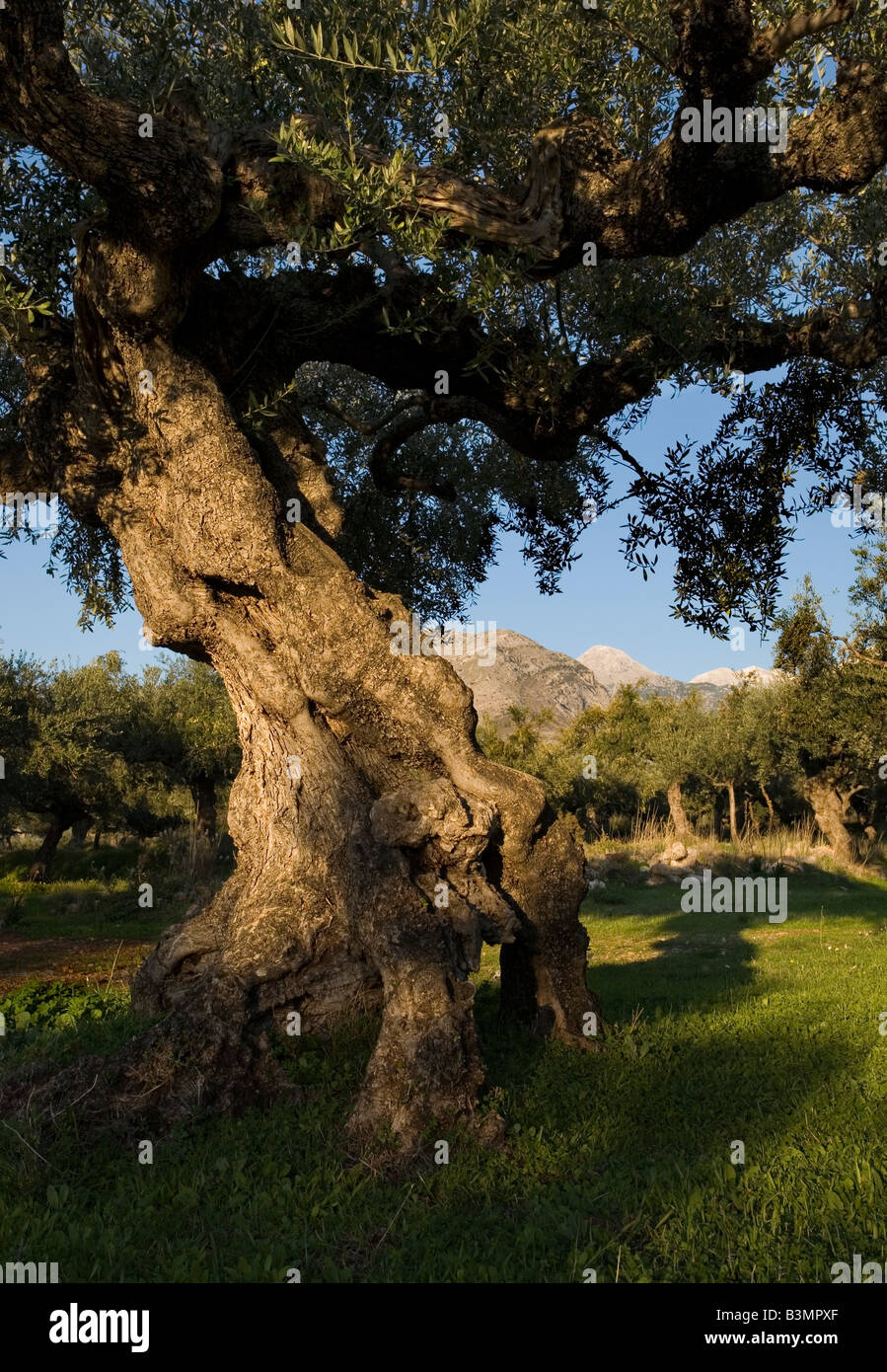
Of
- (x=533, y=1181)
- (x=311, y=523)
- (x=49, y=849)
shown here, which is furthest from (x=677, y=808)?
(x=533, y=1181)

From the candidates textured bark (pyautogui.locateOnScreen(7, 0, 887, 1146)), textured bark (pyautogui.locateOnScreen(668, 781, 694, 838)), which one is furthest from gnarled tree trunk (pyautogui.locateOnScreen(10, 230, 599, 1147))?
textured bark (pyautogui.locateOnScreen(668, 781, 694, 838))

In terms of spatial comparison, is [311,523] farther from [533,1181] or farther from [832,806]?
[832,806]

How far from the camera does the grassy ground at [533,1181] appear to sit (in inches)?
194

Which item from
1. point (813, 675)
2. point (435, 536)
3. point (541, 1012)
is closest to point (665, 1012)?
point (541, 1012)

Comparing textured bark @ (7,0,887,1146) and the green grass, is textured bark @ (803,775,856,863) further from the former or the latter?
textured bark @ (7,0,887,1146)

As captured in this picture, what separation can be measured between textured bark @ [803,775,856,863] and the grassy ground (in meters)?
28.0

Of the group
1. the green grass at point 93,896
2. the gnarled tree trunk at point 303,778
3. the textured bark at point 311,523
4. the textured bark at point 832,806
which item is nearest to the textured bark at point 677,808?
the textured bark at point 832,806

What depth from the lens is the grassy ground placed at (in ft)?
16.1

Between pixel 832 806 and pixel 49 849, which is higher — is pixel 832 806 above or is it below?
Answer: above

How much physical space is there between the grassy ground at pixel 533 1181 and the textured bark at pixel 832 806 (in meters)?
28.0

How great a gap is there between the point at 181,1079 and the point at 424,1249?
2.73m

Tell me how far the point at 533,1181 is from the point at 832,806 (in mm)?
32982

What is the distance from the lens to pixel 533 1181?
5922mm

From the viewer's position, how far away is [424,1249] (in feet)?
16.6
